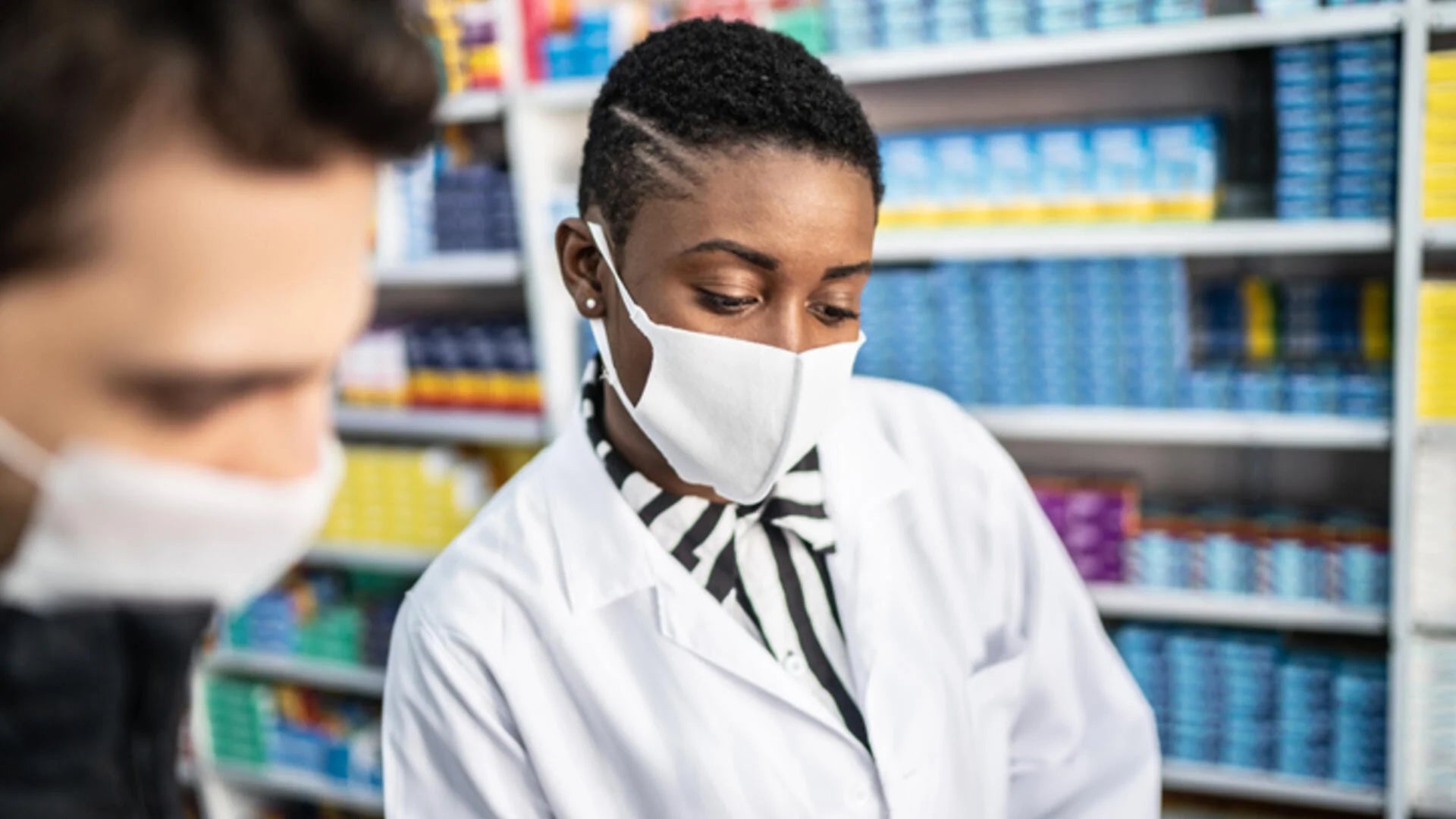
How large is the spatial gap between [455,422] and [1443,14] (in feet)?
7.45

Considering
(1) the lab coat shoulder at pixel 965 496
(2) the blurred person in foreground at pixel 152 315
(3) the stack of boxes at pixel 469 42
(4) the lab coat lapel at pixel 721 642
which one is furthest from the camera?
(3) the stack of boxes at pixel 469 42

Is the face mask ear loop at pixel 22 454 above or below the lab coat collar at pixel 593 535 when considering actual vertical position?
above

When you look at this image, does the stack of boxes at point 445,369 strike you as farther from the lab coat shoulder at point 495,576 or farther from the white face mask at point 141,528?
the white face mask at point 141,528

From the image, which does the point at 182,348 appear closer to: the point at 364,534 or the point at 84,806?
the point at 84,806

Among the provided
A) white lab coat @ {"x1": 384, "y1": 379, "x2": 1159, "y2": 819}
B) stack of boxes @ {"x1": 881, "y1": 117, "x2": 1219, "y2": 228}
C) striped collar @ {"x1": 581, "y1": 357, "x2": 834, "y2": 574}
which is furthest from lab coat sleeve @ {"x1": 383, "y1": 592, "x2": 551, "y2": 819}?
stack of boxes @ {"x1": 881, "y1": 117, "x2": 1219, "y2": 228}

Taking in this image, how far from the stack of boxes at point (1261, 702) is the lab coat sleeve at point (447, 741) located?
1698 mm

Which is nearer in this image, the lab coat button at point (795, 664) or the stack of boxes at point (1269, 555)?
the lab coat button at point (795, 664)

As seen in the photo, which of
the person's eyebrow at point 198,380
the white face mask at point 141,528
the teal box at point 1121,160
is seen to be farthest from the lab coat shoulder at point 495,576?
the teal box at point 1121,160

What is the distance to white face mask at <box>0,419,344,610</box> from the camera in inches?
20.3

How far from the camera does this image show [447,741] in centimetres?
106

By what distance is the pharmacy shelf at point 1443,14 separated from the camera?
5.95 feet

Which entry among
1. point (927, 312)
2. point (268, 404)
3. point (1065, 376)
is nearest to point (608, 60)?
point (927, 312)

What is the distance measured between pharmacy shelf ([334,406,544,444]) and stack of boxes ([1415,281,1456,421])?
1.92m

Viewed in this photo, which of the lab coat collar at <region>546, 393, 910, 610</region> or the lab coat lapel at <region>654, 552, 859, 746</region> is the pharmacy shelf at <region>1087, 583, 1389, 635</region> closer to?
the lab coat collar at <region>546, 393, 910, 610</region>
